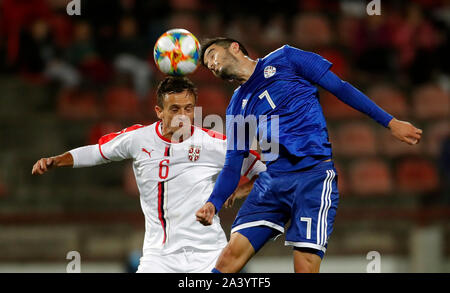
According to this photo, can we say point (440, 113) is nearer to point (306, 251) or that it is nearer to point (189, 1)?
point (189, 1)

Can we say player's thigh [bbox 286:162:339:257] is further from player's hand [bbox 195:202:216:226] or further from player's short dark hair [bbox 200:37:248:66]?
player's short dark hair [bbox 200:37:248:66]

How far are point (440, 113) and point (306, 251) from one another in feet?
21.9

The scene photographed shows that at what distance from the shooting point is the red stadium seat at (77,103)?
9.32 meters

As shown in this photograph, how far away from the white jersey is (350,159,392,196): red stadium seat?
16.2ft

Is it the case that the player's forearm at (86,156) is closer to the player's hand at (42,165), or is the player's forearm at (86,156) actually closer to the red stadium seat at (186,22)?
the player's hand at (42,165)

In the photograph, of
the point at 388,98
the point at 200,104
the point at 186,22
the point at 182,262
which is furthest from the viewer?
the point at 186,22

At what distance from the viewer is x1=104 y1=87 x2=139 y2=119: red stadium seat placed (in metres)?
9.45

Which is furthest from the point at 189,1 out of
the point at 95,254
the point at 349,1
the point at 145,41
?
the point at 95,254

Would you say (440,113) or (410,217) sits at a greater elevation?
(440,113)

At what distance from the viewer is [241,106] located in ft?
13.3

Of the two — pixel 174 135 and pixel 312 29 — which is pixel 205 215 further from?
pixel 312 29

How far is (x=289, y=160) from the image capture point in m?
3.90

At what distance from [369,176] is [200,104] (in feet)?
7.76

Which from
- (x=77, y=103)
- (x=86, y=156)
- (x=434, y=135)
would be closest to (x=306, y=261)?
(x=86, y=156)
